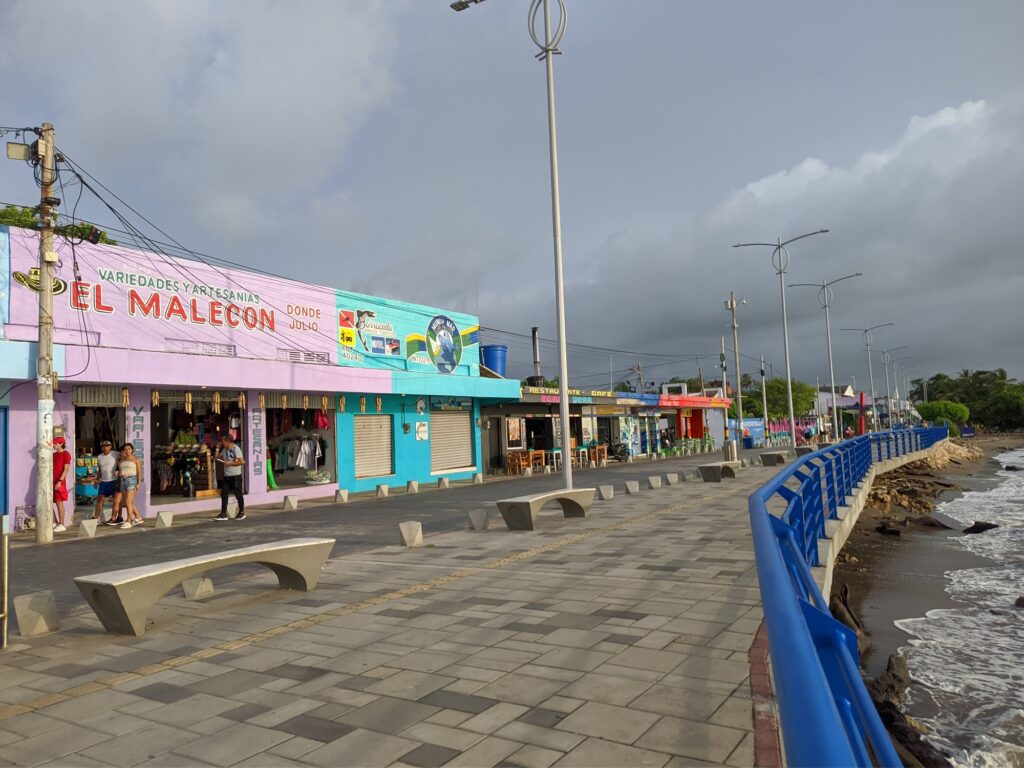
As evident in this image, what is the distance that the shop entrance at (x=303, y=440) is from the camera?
1984 centimetres

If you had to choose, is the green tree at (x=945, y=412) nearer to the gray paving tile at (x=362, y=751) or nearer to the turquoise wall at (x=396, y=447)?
the turquoise wall at (x=396, y=447)

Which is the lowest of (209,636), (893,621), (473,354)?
(893,621)

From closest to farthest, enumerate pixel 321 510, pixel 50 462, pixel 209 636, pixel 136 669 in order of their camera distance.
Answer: pixel 136 669 → pixel 209 636 → pixel 50 462 → pixel 321 510

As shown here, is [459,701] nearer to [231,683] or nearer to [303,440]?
[231,683]

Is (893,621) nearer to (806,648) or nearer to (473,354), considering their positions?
(806,648)

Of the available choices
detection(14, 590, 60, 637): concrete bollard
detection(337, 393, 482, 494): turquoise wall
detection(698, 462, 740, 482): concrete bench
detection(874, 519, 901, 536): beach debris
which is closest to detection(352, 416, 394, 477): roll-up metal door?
detection(337, 393, 482, 494): turquoise wall

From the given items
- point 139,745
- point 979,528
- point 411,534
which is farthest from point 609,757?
point 979,528

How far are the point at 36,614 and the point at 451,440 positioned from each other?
63.6ft

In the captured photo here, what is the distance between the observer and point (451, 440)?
25375 millimetres

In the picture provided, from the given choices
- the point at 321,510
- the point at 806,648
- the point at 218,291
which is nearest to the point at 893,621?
the point at 806,648

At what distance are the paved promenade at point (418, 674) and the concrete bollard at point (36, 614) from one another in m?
0.16

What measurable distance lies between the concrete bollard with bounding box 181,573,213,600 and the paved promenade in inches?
6.1

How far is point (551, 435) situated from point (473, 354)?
7351 millimetres

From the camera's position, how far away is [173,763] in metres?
3.34
